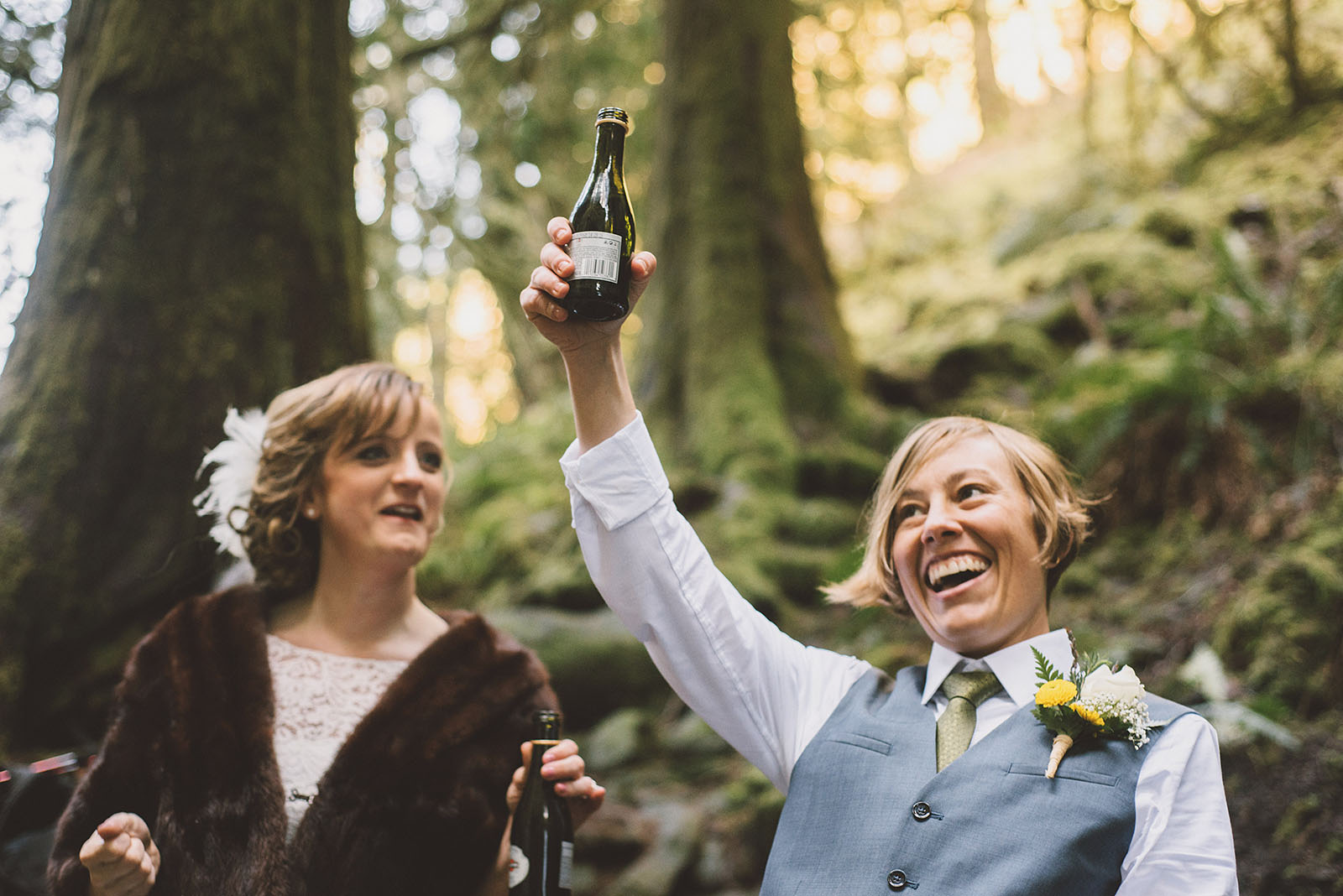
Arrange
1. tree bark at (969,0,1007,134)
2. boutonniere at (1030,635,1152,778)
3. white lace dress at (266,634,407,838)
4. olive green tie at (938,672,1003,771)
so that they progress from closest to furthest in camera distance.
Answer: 1. boutonniere at (1030,635,1152,778)
2. olive green tie at (938,672,1003,771)
3. white lace dress at (266,634,407,838)
4. tree bark at (969,0,1007,134)

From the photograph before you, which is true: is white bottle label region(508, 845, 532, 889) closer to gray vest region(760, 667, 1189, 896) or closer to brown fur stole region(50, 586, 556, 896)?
brown fur stole region(50, 586, 556, 896)

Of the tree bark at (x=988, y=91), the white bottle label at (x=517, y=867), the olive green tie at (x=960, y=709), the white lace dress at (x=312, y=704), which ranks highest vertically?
the tree bark at (x=988, y=91)

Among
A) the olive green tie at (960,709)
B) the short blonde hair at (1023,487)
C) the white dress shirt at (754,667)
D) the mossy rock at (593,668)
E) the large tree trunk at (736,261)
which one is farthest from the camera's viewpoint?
the large tree trunk at (736,261)

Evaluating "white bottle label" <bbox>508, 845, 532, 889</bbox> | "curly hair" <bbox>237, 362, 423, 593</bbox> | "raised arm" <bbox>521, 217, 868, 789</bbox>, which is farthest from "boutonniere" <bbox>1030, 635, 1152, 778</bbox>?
"curly hair" <bbox>237, 362, 423, 593</bbox>

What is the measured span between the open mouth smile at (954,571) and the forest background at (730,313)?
1825 mm

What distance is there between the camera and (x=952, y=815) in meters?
1.88

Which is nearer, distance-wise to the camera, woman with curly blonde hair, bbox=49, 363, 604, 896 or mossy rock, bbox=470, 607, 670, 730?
woman with curly blonde hair, bbox=49, 363, 604, 896

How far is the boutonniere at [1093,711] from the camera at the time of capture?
73.1 inches

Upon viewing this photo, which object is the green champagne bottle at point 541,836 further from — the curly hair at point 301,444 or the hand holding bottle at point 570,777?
the curly hair at point 301,444

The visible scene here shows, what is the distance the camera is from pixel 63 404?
3.58 m

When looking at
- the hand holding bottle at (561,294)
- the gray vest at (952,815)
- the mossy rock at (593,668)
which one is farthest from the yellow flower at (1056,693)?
the mossy rock at (593,668)

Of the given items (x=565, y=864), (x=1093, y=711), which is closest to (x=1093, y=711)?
(x=1093, y=711)

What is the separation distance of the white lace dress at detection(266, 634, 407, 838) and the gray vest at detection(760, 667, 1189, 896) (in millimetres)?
1299

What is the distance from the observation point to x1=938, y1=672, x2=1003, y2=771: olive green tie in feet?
6.67
